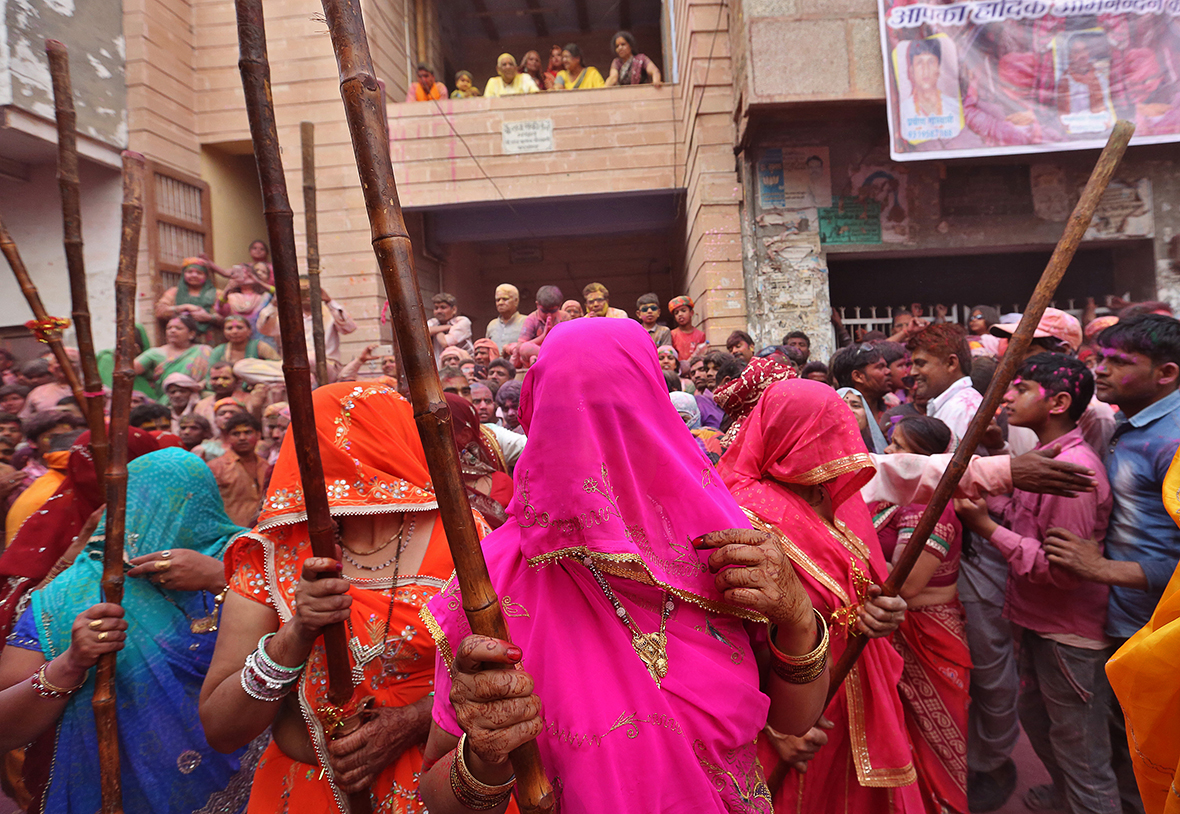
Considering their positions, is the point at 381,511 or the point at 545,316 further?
the point at 545,316

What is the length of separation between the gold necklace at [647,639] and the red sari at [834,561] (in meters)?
0.83

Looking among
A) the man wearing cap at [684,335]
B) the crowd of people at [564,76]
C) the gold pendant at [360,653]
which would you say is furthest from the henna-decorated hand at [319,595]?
the crowd of people at [564,76]

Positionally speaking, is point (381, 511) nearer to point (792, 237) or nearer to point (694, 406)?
point (694, 406)

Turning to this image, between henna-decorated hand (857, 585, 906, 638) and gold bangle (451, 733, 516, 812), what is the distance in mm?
1324

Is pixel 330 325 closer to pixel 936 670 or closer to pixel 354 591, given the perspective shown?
pixel 354 591

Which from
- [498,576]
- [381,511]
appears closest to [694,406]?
[381,511]

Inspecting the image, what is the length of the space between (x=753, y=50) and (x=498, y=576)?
790cm

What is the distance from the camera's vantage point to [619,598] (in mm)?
1325

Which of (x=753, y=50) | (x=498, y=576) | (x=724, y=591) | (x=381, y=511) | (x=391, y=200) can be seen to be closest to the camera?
(x=391, y=200)

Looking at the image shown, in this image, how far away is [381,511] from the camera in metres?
1.76

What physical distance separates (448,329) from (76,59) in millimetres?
6576

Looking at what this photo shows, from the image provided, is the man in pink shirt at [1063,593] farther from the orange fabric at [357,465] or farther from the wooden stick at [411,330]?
the wooden stick at [411,330]

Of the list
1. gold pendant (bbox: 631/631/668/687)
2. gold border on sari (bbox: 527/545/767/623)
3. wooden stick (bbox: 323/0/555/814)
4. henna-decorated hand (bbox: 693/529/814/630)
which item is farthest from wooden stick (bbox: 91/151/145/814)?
henna-decorated hand (bbox: 693/529/814/630)

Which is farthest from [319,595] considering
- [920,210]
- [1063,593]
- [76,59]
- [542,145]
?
[76,59]
